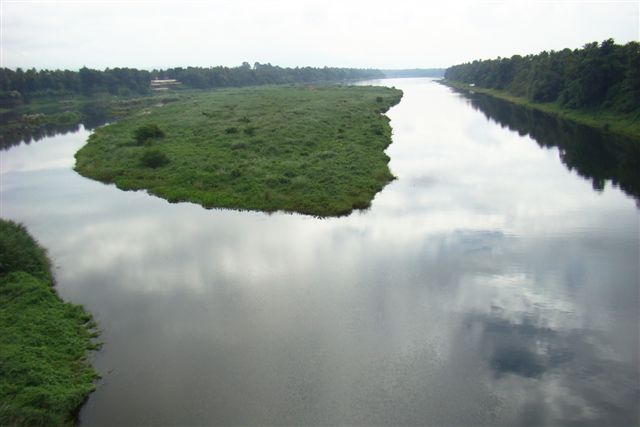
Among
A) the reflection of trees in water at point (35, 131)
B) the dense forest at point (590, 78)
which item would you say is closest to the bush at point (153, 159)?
the reflection of trees in water at point (35, 131)

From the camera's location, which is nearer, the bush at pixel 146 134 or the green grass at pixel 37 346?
the green grass at pixel 37 346

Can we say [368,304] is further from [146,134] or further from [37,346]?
[146,134]

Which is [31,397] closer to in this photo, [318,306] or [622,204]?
[318,306]

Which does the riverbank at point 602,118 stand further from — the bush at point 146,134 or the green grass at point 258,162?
the bush at point 146,134

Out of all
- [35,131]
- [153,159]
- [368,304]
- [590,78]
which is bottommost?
[368,304]

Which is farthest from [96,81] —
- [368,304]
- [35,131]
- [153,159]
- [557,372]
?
[557,372]

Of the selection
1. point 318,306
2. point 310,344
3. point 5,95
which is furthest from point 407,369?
point 5,95

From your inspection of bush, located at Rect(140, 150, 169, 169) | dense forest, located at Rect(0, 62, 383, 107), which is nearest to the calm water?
bush, located at Rect(140, 150, 169, 169)
